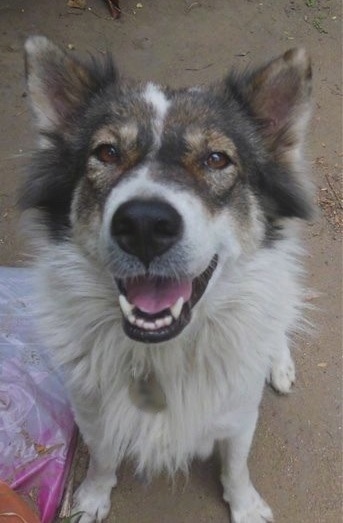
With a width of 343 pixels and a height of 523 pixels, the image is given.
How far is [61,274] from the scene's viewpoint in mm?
2523

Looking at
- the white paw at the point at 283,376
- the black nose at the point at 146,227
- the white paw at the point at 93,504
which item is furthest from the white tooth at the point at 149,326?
the white paw at the point at 283,376

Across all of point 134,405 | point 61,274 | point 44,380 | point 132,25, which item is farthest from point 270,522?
point 132,25

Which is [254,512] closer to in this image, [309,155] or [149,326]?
[149,326]

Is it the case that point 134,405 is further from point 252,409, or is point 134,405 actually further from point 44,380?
point 44,380

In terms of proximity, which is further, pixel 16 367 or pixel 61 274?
pixel 16 367

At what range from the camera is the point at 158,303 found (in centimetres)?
219

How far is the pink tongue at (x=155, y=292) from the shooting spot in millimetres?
2189

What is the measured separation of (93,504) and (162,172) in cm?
178

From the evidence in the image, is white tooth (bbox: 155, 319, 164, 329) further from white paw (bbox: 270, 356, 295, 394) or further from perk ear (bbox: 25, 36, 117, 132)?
white paw (bbox: 270, 356, 295, 394)

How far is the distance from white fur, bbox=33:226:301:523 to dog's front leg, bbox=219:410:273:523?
12 cm

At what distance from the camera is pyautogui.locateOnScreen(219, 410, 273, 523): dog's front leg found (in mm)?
2896

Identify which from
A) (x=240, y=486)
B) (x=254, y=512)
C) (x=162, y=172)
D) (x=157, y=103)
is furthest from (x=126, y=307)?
(x=254, y=512)

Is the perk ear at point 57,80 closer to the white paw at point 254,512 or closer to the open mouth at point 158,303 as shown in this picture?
the open mouth at point 158,303

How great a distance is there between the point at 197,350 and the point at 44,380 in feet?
3.98
